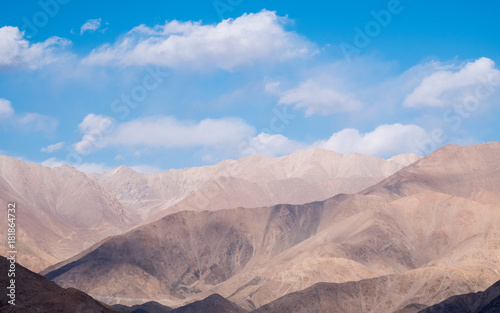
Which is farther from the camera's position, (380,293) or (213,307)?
(380,293)

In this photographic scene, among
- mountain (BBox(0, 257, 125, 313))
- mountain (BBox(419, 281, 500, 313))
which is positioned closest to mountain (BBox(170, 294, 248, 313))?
mountain (BBox(419, 281, 500, 313))

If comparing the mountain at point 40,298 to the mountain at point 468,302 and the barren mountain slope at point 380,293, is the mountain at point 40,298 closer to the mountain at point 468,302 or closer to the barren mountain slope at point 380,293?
the barren mountain slope at point 380,293

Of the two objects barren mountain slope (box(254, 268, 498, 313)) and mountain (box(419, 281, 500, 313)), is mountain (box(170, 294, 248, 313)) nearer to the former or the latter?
barren mountain slope (box(254, 268, 498, 313))

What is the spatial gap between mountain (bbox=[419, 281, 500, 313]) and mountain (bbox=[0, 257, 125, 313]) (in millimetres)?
71739

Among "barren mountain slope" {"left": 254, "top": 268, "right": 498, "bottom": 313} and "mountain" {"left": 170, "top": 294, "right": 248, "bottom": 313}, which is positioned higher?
"mountain" {"left": 170, "top": 294, "right": 248, "bottom": 313}

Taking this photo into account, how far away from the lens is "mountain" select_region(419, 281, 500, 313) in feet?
384

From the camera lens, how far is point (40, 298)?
2776 inches

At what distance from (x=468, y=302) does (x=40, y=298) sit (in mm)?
84384

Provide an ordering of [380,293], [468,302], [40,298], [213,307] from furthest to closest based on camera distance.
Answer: [380,293] < [213,307] < [468,302] < [40,298]

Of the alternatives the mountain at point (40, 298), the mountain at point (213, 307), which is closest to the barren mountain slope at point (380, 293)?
the mountain at point (213, 307)

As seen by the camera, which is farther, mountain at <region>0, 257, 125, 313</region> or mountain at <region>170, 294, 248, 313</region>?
mountain at <region>170, 294, 248, 313</region>

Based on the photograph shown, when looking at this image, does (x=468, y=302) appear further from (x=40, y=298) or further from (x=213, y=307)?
(x=40, y=298)

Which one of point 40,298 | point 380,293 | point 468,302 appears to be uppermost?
point 40,298

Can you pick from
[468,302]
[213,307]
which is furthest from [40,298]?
[468,302]
